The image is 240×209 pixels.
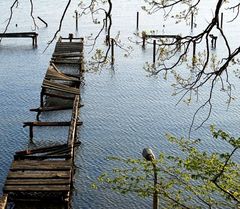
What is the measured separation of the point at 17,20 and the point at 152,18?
19496 millimetres

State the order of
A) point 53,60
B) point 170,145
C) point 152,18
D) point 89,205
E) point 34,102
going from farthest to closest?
point 152,18
point 53,60
point 34,102
point 170,145
point 89,205

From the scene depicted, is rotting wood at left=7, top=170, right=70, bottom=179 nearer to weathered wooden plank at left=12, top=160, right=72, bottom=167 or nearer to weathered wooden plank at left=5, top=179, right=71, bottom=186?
weathered wooden plank at left=5, top=179, right=71, bottom=186

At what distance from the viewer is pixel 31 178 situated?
54.7ft

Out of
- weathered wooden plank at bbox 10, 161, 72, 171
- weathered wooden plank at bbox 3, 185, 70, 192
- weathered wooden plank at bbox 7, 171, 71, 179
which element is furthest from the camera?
weathered wooden plank at bbox 10, 161, 72, 171

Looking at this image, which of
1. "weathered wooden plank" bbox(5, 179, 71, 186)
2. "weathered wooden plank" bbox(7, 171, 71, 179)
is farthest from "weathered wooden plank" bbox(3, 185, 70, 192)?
"weathered wooden plank" bbox(7, 171, 71, 179)

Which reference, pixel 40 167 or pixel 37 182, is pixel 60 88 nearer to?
pixel 40 167

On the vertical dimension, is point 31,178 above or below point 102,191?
above

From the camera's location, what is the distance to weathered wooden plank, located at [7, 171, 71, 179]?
16.7 m

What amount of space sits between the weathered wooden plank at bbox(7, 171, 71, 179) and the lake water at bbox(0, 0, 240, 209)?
1.49m

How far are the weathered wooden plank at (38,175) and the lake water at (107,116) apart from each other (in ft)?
4.88

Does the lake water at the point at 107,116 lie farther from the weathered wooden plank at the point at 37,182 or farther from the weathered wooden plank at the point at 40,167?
the weathered wooden plank at the point at 37,182

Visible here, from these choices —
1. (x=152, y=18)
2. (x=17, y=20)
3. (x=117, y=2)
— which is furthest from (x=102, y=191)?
(x=117, y=2)

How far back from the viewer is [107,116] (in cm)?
2831

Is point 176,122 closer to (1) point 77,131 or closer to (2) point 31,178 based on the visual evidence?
(1) point 77,131
